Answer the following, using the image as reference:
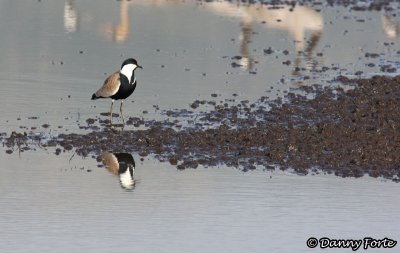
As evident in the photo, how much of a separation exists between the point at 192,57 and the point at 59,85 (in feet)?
15.3

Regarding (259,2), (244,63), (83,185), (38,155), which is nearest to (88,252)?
(83,185)

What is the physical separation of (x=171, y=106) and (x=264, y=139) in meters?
3.07

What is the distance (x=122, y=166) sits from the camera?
54.8 ft

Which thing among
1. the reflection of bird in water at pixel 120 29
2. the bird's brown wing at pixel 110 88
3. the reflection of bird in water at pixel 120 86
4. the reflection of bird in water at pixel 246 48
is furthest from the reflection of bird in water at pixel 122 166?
the reflection of bird in water at pixel 120 29

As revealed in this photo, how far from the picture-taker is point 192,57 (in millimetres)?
26438

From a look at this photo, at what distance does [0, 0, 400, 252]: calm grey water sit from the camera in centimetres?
1377

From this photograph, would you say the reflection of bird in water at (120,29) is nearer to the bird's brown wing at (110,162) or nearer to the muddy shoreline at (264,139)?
the muddy shoreline at (264,139)

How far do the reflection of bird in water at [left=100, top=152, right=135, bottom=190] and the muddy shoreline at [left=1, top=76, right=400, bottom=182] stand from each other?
0.74 ft

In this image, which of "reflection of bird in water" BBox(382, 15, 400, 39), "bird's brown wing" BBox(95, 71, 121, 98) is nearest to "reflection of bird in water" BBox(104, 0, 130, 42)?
"reflection of bird in water" BBox(382, 15, 400, 39)

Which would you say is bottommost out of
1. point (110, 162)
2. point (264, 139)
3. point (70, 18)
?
point (70, 18)

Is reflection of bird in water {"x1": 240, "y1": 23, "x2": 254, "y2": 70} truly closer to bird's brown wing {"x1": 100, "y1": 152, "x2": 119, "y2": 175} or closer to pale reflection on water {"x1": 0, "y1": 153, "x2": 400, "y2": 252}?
bird's brown wing {"x1": 100, "y1": 152, "x2": 119, "y2": 175}

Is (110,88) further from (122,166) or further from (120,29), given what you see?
(120,29)

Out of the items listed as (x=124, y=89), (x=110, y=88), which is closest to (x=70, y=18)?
(x=110, y=88)

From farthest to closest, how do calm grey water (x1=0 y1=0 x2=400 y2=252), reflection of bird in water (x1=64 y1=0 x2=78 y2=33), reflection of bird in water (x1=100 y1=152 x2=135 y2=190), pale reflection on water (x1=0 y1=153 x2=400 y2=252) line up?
1. reflection of bird in water (x1=64 y1=0 x2=78 y2=33)
2. reflection of bird in water (x1=100 y1=152 x2=135 y2=190)
3. calm grey water (x1=0 y1=0 x2=400 y2=252)
4. pale reflection on water (x1=0 y1=153 x2=400 y2=252)
